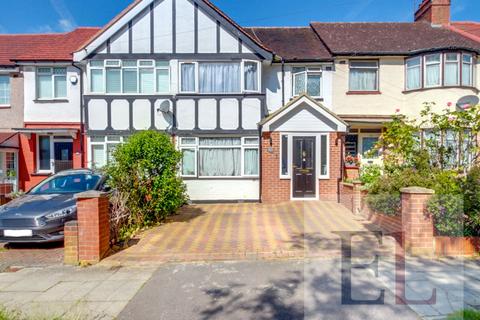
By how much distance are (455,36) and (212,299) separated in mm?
15384

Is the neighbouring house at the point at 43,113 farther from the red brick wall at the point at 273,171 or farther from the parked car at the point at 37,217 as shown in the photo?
the red brick wall at the point at 273,171

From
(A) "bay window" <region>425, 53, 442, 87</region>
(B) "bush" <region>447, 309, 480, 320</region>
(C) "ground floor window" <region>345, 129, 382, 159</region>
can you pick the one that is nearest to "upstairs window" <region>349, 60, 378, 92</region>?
(C) "ground floor window" <region>345, 129, 382, 159</region>

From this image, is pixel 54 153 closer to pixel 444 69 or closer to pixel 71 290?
pixel 71 290

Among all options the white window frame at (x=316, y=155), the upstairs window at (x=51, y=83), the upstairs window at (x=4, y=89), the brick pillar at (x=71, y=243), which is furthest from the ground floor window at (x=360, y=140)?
the upstairs window at (x=4, y=89)

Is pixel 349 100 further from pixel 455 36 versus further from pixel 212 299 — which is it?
pixel 212 299

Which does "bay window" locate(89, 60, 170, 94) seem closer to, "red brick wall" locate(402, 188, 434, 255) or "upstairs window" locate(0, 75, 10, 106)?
"upstairs window" locate(0, 75, 10, 106)

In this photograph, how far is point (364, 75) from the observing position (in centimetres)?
1246

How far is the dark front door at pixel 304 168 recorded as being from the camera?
1069 cm

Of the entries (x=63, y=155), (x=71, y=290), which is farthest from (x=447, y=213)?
(x=63, y=155)

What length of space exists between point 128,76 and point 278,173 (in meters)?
6.87

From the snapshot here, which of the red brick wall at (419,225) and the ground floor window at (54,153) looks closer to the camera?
the red brick wall at (419,225)

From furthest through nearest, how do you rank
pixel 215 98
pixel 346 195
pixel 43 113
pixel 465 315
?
1. pixel 43 113
2. pixel 215 98
3. pixel 346 195
4. pixel 465 315

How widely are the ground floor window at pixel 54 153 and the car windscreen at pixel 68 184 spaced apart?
18.2ft

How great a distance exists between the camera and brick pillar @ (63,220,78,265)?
15.8 ft
